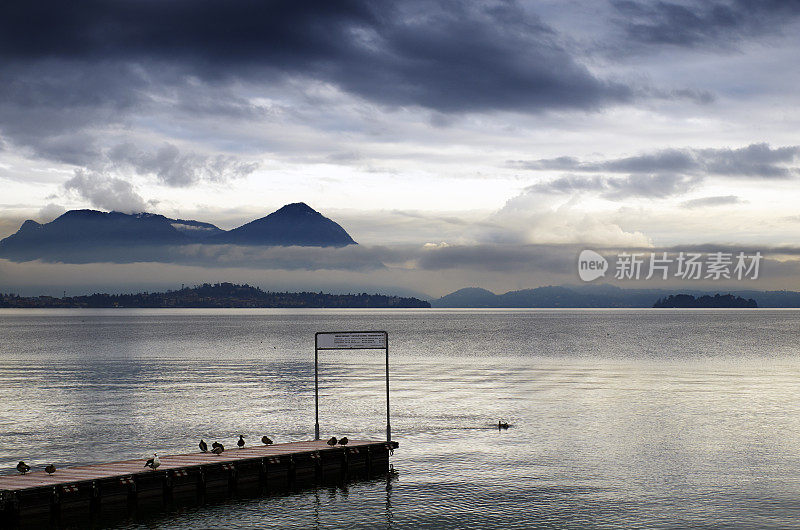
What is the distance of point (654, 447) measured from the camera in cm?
5094

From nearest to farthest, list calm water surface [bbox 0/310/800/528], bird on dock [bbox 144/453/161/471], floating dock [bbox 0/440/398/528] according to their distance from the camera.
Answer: floating dock [bbox 0/440/398/528] → calm water surface [bbox 0/310/800/528] → bird on dock [bbox 144/453/161/471]

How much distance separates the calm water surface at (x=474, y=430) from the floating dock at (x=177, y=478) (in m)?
1.61

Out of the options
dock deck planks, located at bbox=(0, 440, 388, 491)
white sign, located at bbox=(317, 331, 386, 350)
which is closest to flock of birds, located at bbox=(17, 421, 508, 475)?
dock deck planks, located at bbox=(0, 440, 388, 491)

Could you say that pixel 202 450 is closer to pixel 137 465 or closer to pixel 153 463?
pixel 137 465

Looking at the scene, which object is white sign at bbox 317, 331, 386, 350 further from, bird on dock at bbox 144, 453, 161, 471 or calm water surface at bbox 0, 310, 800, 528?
bird on dock at bbox 144, 453, 161, 471

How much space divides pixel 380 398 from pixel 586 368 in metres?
47.4

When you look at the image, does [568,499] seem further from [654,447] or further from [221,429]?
[221,429]

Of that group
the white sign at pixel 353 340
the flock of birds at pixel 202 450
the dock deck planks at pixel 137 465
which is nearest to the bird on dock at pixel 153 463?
the flock of birds at pixel 202 450

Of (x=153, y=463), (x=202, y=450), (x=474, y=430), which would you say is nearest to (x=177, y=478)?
(x=153, y=463)

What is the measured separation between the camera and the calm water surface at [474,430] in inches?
1425

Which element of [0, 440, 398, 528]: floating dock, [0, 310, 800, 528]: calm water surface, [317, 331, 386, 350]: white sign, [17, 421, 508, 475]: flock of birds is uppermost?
[317, 331, 386, 350]: white sign

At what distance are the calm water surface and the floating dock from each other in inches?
63.5

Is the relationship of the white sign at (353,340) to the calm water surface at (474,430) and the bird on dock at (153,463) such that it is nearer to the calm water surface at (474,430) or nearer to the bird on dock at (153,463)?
the calm water surface at (474,430)

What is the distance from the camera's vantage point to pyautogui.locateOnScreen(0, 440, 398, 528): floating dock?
33.4 m
